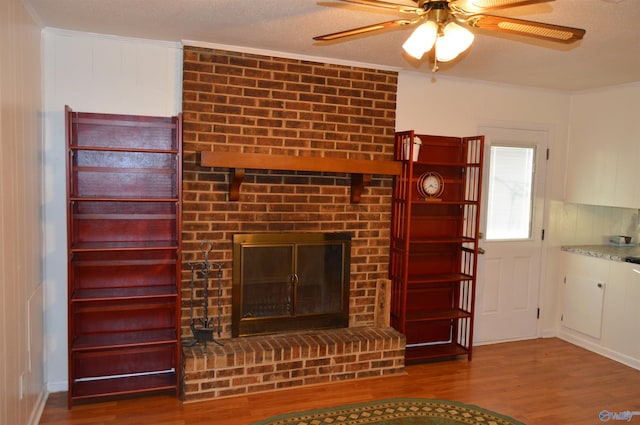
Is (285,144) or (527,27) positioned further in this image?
(285,144)

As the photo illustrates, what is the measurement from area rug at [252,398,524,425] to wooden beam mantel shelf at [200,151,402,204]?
1.55 metres

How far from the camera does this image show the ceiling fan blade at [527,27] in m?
1.85

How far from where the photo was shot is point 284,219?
3.75 meters

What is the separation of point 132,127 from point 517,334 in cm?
389

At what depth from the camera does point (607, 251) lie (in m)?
4.54

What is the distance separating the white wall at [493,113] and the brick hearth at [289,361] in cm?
179

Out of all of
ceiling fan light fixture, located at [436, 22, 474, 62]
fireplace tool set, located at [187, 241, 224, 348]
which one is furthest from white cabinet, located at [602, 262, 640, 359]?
fireplace tool set, located at [187, 241, 224, 348]

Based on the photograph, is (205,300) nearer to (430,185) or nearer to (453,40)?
(430,185)

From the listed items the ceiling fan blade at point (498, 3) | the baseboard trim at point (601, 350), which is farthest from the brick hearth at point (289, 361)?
the ceiling fan blade at point (498, 3)

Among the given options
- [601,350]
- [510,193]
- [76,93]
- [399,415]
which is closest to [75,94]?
[76,93]

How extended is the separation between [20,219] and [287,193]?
1773 millimetres

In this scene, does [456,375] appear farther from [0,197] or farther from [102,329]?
[0,197]

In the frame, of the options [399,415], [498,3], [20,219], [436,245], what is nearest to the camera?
[498,3]

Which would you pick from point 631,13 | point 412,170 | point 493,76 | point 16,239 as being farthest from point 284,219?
point 631,13
